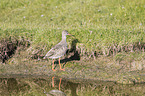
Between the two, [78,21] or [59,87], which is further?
[78,21]

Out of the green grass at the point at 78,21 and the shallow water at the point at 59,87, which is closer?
the shallow water at the point at 59,87

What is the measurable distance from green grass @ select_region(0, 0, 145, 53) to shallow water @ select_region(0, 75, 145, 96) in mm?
1340

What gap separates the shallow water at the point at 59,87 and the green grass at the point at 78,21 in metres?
1.34

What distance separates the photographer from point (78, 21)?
11359mm

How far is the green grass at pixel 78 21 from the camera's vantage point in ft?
26.3

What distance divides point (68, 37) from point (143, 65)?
252 cm

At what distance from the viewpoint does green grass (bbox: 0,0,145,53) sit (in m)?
8.01

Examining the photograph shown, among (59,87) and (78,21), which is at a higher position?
(78,21)

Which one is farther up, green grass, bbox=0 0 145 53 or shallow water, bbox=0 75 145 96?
green grass, bbox=0 0 145 53

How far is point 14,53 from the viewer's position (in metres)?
8.05

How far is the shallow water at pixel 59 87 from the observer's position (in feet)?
19.2

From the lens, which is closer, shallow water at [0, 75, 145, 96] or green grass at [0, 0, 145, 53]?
shallow water at [0, 75, 145, 96]

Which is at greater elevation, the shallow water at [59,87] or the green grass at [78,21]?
the green grass at [78,21]

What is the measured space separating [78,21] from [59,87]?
219 inches
